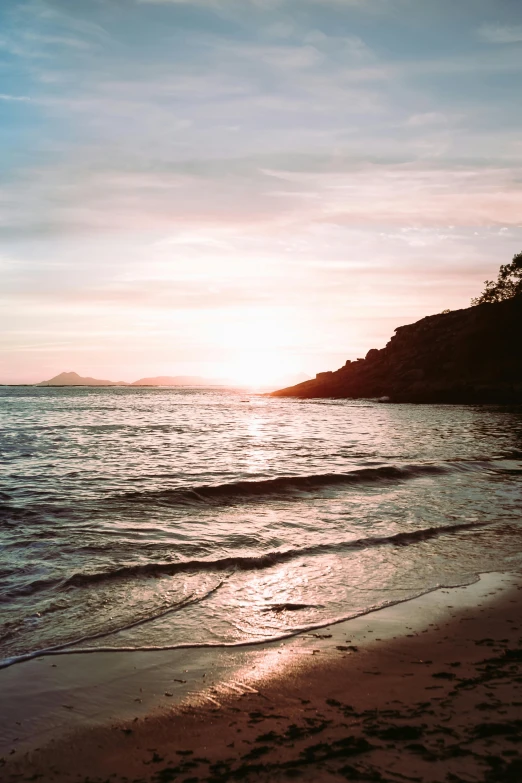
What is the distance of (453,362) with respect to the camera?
82562 mm

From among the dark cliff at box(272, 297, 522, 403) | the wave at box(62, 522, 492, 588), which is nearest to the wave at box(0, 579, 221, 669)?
the wave at box(62, 522, 492, 588)

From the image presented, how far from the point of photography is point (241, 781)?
142 inches

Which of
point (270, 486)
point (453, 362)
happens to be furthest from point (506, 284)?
point (270, 486)

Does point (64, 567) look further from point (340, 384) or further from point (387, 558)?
point (340, 384)

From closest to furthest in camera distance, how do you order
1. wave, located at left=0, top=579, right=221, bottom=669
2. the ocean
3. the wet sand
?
the wet sand → wave, located at left=0, top=579, right=221, bottom=669 → the ocean

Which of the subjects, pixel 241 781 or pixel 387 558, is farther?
pixel 387 558

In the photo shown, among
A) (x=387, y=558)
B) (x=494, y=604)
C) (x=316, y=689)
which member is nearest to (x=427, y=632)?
(x=494, y=604)

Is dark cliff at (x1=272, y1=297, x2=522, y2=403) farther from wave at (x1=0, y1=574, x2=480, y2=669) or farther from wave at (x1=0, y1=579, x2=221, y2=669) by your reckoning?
wave at (x1=0, y1=574, x2=480, y2=669)

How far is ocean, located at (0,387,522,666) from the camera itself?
22.4 ft

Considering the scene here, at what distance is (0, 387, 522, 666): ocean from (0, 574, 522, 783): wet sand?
0.62m

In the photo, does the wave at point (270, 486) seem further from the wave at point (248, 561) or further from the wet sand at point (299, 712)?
the wet sand at point (299, 712)

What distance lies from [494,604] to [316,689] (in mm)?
3373

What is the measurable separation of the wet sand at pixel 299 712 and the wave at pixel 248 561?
8.79ft

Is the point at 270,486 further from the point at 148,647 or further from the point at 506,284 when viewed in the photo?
the point at 506,284
